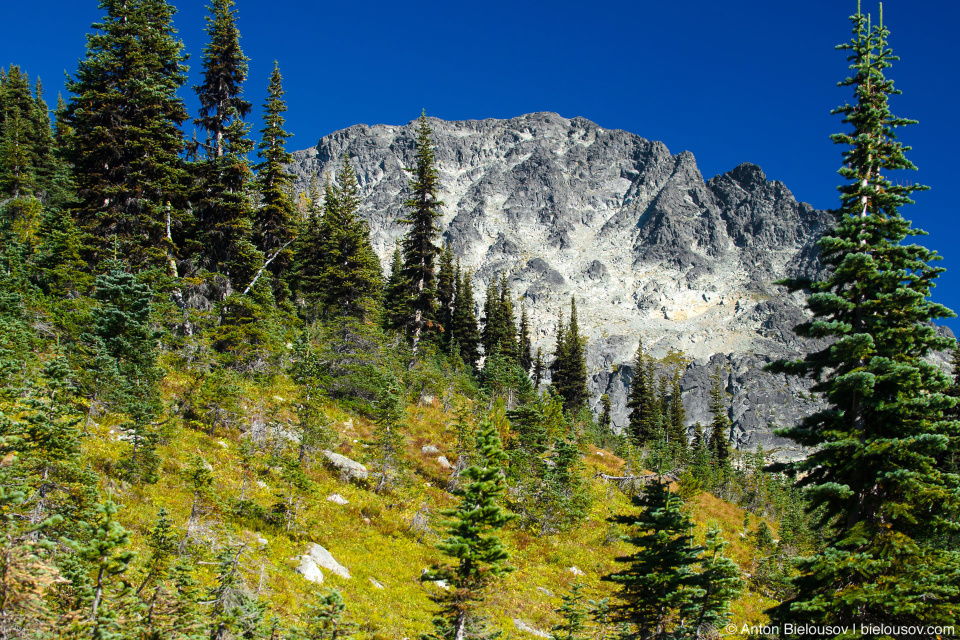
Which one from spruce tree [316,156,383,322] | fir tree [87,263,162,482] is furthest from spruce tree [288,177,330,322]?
fir tree [87,263,162,482]

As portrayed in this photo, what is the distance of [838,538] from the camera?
1011 centimetres

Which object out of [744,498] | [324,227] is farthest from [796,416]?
[324,227]

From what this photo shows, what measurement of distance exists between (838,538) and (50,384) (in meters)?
15.9

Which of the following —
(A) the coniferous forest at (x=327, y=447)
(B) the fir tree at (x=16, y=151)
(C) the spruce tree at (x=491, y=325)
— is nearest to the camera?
(A) the coniferous forest at (x=327, y=447)

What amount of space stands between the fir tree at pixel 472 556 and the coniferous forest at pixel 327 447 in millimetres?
58

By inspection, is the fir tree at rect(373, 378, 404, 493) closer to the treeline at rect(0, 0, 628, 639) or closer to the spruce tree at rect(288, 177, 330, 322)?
the treeline at rect(0, 0, 628, 639)

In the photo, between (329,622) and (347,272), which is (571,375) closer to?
(347,272)

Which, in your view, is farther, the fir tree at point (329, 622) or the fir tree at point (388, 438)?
the fir tree at point (388, 438)

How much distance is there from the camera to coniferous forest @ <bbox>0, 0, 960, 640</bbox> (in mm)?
8695

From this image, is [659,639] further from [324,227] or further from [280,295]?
[324,227]

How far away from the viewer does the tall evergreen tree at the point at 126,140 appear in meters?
25.3

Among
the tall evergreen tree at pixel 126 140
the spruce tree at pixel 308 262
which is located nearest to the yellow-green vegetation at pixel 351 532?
the tall evergreen tree at pixel 126 140

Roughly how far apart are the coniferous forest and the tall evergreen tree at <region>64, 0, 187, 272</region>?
5.7 inches

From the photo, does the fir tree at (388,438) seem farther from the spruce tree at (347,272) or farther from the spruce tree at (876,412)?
the spruce tree at (347,272)
